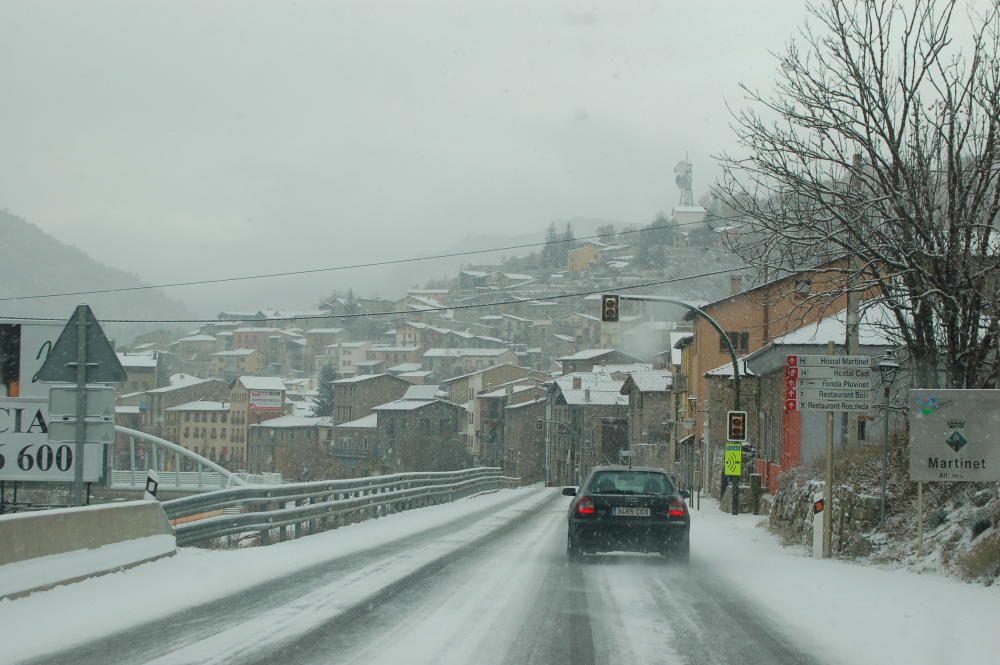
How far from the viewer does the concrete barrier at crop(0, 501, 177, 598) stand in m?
9.97

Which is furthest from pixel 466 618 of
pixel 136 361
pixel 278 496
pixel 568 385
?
pixel 136 361

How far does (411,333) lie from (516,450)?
82.0m

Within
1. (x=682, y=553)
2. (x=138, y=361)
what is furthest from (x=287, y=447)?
(x=682, y=553)

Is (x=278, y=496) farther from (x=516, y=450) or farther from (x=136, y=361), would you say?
(x=136, y=361)

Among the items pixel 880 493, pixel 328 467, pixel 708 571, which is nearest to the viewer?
pixel 708 571

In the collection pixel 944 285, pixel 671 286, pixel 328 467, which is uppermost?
pixel 671 286

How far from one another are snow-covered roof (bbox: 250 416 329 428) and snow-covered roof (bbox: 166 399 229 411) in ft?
17.6

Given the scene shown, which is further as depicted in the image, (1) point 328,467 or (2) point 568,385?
(2) point 568,385

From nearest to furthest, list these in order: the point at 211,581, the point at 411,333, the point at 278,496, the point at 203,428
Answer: the point at 211,581, the point at 278,496, the point at 203,428, the point at 411,333

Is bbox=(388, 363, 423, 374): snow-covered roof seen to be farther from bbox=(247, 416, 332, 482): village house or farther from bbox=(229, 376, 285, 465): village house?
bbox=(247, 416, 332, 482): village house

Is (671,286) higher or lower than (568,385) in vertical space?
higher

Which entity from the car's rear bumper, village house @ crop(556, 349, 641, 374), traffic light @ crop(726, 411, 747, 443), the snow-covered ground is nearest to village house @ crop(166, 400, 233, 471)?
village house @ crop(556, 349, 641, 374)

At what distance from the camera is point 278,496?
17922 millimetres

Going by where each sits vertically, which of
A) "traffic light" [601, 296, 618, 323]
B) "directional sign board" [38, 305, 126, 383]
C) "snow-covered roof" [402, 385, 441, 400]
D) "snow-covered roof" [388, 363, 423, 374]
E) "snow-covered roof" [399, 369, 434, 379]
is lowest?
"directional sign board" [38, 305, 126, 383]
